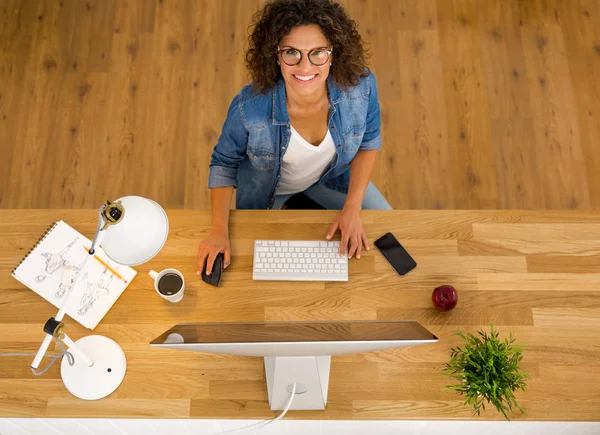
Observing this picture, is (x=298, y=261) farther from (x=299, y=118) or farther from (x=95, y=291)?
(x=95, y=291)

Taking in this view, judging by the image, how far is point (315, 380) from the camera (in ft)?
4.53

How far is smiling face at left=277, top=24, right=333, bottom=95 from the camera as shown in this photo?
1.50m

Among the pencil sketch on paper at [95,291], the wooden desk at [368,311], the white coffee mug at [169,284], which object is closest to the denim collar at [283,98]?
the wooden desk at [368,311]

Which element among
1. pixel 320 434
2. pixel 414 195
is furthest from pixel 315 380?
pixel 414 195

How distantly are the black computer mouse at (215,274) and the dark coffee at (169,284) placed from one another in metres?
0.08

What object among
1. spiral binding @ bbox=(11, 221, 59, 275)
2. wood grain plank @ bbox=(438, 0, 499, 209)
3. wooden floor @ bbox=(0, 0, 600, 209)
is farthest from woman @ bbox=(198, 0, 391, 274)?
wood grain plank @ bbox=(438, 0, 499, 209)

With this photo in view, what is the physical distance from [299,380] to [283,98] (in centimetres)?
83

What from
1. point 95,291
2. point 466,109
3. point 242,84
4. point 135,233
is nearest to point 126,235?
point 135,233

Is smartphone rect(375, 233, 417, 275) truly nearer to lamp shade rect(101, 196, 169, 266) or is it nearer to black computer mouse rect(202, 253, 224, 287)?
black computer mouse rect(202, 253, 224, 287)

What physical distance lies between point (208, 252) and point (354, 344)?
690 mm

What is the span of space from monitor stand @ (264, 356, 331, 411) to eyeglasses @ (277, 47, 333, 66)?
0.80 meters

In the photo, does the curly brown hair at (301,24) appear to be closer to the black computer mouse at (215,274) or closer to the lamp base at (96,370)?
the black computer mouse at (215,274)

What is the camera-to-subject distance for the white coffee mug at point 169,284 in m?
1.56

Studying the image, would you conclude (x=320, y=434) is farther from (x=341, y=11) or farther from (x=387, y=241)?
(x=341, y=11)
